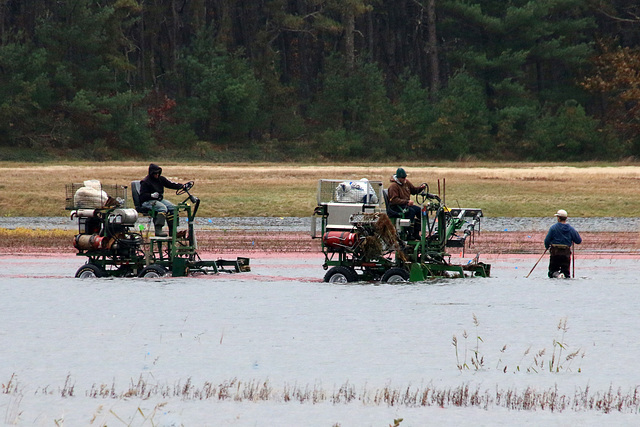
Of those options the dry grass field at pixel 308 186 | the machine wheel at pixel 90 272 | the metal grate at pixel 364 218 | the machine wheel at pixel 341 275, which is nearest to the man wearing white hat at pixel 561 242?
the metal grate at pixel 364 218

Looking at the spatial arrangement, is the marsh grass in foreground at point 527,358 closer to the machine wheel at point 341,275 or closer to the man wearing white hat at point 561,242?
the machine wheel at point 341,275


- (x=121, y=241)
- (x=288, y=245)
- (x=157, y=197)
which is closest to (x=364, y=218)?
(x=157, y=197)

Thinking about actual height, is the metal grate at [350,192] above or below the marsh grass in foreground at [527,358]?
above

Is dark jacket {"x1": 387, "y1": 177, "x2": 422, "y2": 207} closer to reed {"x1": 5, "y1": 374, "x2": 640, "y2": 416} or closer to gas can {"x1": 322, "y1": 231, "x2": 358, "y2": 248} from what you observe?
gas can {"x1": 322, "y1": 231, "x2": 358, "y2": 248}

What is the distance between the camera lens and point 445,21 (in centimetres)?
6944

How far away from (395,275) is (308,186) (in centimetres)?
2594

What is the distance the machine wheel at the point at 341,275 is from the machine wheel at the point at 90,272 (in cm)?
377

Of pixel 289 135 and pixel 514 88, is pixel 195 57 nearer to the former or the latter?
pixel 289 135

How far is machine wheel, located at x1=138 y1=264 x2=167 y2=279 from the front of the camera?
18.3 m

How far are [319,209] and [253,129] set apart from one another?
174 ft

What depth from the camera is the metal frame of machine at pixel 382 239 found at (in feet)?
57.2

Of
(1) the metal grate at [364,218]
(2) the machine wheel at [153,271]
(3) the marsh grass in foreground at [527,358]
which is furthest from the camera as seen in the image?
(2) the machine wheel at [153,271]

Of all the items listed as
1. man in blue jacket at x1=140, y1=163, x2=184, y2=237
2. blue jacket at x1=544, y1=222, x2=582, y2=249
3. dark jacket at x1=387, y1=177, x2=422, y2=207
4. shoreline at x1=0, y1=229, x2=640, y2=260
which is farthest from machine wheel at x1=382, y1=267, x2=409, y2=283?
shoreline at x1=0, y1=229, x2=640, y2=260

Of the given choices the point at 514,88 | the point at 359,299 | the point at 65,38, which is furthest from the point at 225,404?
the point at 514,88
